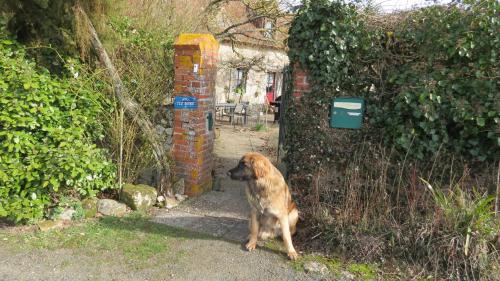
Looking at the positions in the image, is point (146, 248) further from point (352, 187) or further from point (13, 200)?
point (352, 187)

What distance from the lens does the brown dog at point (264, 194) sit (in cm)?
358

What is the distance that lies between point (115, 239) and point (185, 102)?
214cm

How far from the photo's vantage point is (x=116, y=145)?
5.04 metres

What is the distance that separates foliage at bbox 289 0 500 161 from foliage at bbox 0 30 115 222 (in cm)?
305

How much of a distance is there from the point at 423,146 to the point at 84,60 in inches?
192

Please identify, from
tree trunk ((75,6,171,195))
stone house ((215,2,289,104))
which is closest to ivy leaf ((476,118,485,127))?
tree trunk ((75,6,171,195))

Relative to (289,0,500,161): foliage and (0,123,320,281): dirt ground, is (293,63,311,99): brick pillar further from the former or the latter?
(0,123,320,281): dirt ground

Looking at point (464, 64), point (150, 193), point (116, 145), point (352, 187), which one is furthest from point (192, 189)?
point (464, 64)

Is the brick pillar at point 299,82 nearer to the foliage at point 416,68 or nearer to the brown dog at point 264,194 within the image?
the foliage at point 416,68

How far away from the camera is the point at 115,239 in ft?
12.9

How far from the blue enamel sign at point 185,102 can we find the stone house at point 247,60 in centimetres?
596

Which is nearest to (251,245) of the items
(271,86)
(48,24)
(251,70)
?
(48,24)

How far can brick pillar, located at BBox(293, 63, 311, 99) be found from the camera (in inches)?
187

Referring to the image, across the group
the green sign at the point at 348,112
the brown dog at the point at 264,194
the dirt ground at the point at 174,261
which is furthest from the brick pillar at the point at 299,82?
the dirt ground at the point at 174,261
